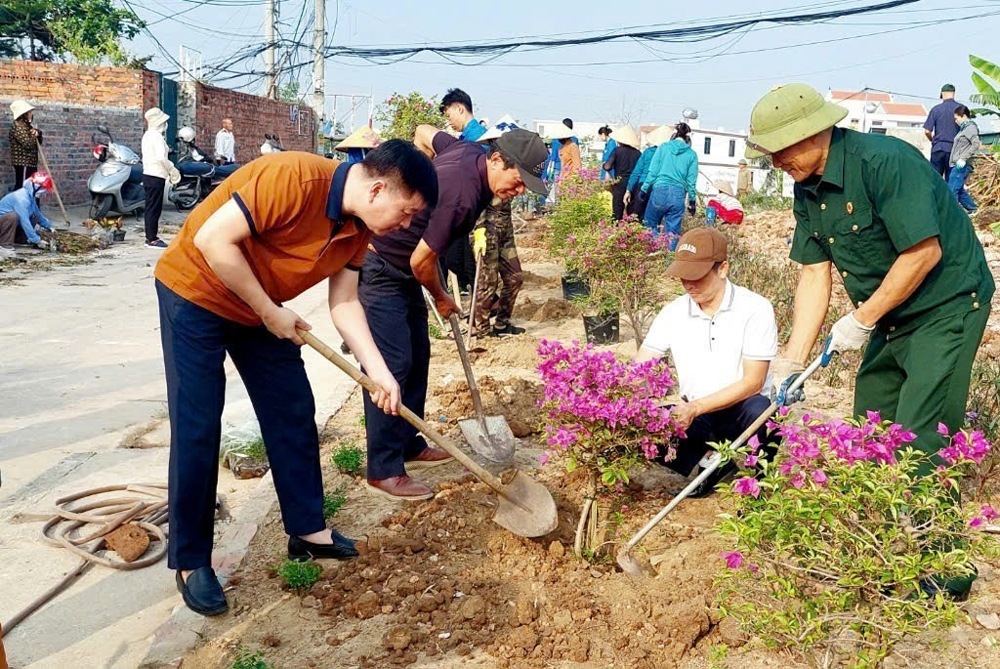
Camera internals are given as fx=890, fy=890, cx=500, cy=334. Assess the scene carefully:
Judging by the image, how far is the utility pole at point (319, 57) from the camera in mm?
25656

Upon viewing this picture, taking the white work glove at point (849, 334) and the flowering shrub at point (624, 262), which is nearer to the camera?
the white work glove at point (849, 334)

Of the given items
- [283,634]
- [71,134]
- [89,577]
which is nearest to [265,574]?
[283,634]

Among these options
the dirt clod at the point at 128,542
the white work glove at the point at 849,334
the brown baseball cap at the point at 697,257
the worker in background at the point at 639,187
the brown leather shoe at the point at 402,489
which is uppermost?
the worker in background at the point at 639,187

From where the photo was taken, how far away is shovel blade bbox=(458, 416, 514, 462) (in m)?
4.71

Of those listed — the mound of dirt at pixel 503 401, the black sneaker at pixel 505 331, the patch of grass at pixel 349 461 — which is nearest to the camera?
the patch of grass at pixel 349 461

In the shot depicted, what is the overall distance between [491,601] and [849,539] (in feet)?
4.97

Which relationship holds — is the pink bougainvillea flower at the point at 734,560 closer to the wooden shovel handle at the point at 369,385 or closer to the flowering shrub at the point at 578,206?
the wooden shovel handle at the point at 369,385

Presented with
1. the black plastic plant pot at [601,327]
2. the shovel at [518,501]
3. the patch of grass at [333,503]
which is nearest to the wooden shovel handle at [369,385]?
the shovel at [518,501]

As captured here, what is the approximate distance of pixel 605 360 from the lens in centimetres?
333

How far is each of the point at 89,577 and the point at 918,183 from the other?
3.51 meters

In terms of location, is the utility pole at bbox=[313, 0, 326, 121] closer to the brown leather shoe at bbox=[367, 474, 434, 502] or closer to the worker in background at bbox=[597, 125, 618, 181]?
the worker in background at bbox=[597, 125, 618, 181]

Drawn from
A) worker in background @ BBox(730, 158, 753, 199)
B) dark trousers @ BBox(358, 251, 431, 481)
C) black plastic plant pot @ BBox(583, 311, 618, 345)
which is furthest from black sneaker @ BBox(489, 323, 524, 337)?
worker in background @ BBox(730, 158, 753, 199)

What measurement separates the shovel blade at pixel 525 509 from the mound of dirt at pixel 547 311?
4984mm

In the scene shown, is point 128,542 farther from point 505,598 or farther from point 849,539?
point 849,539
